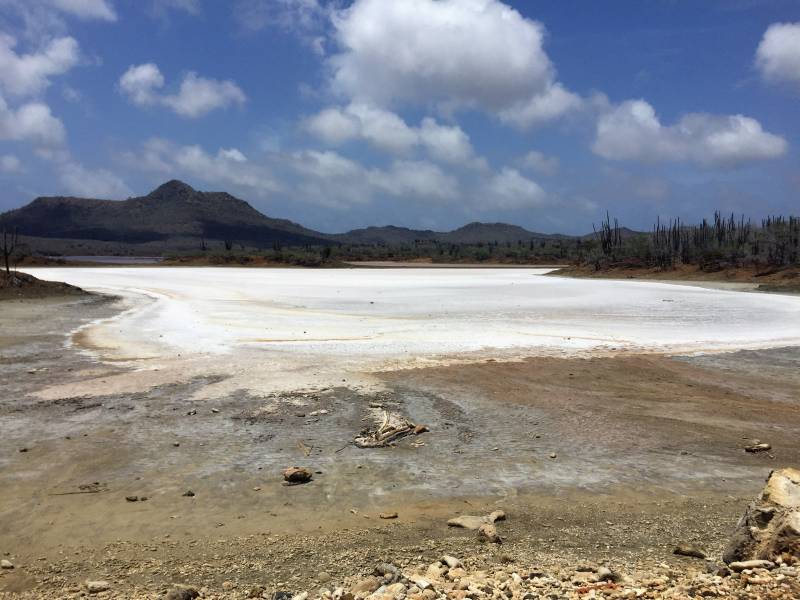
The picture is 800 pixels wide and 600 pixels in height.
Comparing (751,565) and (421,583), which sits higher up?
(751,565)

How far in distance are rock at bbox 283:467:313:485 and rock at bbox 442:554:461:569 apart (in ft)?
6.50

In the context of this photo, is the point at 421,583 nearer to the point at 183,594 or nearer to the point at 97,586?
the point at 183,594

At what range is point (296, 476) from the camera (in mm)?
5645

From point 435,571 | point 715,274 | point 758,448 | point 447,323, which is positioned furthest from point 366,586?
point 715,274

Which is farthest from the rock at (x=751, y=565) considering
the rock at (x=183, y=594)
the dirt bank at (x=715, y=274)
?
the dirt bank at (x=715, y=274)

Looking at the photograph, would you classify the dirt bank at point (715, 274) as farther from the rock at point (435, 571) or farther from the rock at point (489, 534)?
the rock at point (435, 571)

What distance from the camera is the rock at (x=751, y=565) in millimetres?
3521

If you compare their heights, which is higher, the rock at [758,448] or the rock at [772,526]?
the rock at [772,526]

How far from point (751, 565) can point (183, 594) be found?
3518 millimetres

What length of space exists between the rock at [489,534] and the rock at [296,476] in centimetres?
190

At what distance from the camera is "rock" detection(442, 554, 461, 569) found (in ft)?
13.1

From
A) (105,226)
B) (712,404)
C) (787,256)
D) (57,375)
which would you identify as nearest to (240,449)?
(57,375)

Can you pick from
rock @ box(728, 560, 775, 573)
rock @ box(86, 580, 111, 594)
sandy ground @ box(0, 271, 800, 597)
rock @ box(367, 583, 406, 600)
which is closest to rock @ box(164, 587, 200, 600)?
sandy ground @ box(0, 271, 800, 597)

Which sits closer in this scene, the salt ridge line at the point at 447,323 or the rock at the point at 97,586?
the rock at the point at 97,586
